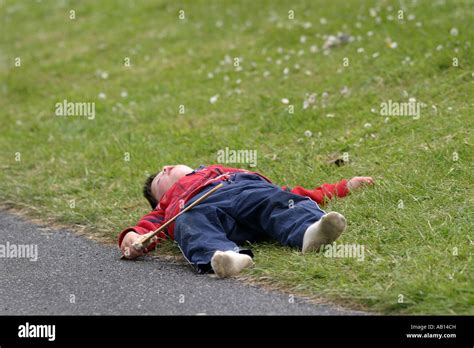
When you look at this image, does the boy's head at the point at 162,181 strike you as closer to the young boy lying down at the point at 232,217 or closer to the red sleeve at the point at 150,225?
the young boy lying down at the point at 232,217

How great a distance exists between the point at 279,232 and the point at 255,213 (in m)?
0.23

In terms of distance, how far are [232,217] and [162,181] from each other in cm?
79

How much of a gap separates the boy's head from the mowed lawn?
0.86 feet

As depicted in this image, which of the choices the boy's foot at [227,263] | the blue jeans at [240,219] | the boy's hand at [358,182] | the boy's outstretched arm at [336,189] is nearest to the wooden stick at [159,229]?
the blue jeans at [240,219]

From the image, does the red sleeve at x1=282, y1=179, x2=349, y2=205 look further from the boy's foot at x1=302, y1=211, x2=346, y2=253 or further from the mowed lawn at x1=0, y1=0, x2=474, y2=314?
the boy's foot at x1=302, y1=211, x2=346, y2=253

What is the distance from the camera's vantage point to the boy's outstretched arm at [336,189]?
5.23 metres

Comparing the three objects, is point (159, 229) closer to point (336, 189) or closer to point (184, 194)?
point (184, 194)

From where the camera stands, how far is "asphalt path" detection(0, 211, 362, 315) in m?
3.93

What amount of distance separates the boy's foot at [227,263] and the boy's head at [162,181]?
114 centimetres

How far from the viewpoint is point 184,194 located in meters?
5.03

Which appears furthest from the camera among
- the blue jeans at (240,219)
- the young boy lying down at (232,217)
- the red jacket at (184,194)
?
the red jacket at (184,194)
